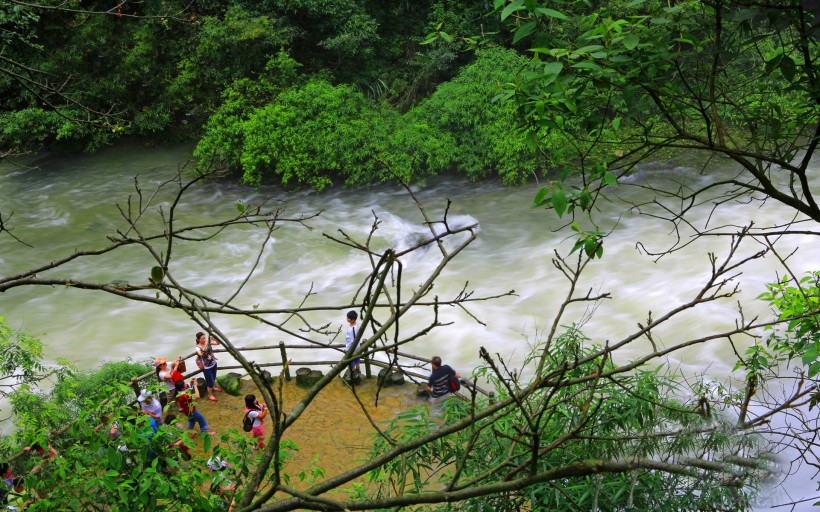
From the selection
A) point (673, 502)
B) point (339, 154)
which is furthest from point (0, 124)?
point (673, 502)

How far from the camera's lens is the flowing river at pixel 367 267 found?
10.8 metres

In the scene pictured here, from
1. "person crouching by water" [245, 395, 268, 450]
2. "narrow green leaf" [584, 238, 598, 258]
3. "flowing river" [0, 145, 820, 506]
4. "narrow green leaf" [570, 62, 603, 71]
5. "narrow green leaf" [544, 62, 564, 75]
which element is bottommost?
"flowing river" [0, 145, 820, 506]

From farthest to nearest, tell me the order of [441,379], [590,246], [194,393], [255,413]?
[194,393] < [441,379] < [255,413] < [590,246]

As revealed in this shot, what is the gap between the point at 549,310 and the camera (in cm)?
1135

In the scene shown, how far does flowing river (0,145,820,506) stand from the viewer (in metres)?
10.8

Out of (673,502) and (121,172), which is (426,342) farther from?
(121,172)

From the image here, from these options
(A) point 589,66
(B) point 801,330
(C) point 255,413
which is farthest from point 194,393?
(A) point 589,66

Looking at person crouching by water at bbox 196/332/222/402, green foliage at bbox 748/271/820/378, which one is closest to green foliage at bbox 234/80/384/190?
person crouching by water at bbox 196/332/222/402

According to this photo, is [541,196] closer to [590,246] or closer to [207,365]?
[590,246]

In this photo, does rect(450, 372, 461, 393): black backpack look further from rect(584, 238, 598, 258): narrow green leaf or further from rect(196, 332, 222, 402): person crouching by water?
rect(584, 238, 598, 258): narrow green leaf

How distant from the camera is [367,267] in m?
13.5

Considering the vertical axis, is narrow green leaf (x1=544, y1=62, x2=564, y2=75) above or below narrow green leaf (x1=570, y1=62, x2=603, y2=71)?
above

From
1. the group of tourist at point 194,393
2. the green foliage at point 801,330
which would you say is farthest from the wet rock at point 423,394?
the green foliage at point 801,330

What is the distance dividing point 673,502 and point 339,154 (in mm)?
11920
